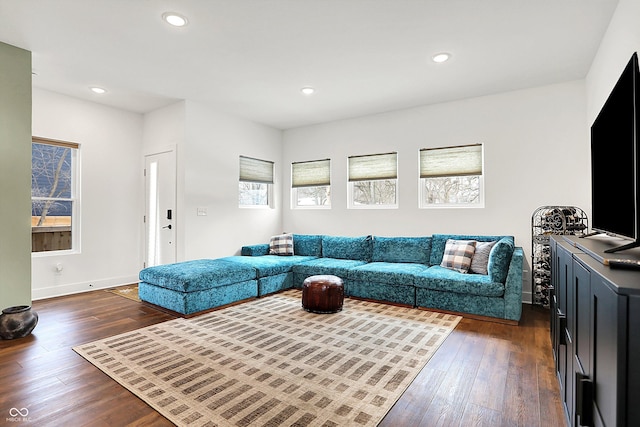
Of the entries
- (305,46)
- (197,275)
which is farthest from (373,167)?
(197,275)

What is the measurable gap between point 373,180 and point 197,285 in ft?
10.4

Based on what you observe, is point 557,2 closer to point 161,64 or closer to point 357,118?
point 357,118

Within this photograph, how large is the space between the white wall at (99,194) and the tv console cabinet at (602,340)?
5614mm

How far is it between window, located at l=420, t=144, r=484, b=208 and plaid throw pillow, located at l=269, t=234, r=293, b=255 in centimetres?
220

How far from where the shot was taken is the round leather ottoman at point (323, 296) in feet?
12.2

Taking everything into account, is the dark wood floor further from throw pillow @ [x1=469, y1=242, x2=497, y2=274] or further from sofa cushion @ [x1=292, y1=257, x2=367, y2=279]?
sofa cushion @ [x1=292, y1=257, x2=367, y2=279]

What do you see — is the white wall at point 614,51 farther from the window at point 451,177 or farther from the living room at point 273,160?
the window at point 451,177

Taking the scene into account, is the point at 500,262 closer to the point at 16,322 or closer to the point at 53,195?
the point at 16,322

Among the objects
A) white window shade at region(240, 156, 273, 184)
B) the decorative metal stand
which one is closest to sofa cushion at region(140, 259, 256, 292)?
white window shade at region(240, 156, 273, 184)

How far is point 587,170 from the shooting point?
3.89 meters

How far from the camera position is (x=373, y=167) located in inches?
213

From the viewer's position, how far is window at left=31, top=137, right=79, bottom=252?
4461mm

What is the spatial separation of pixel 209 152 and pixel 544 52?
4.33m

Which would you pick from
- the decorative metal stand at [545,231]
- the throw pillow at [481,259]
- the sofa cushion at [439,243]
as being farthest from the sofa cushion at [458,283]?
the decorative metal stand at [545,231]
